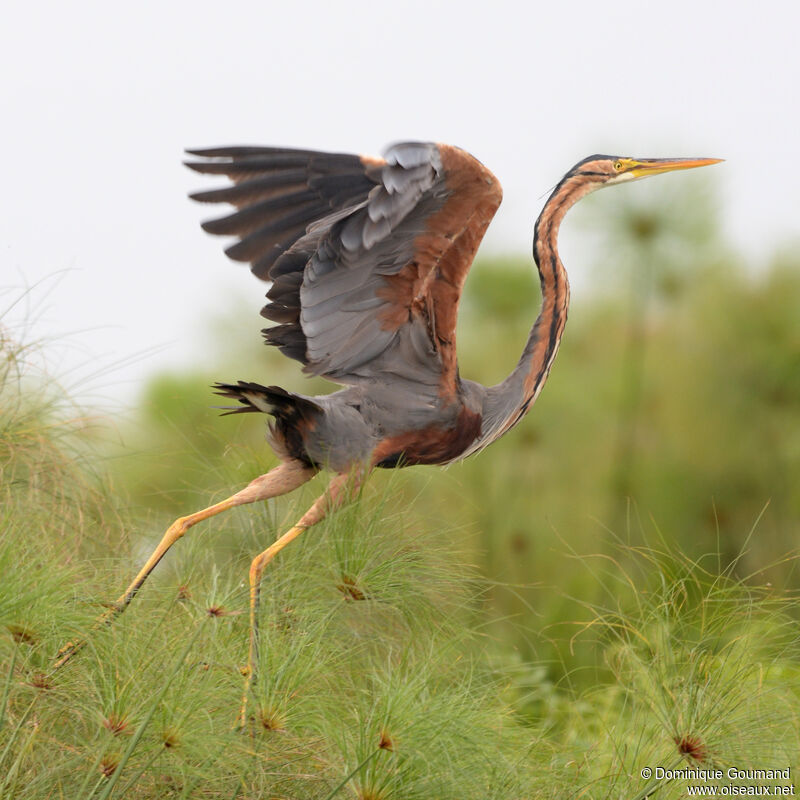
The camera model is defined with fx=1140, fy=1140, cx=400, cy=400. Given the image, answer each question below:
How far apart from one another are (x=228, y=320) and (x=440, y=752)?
5.49 metres

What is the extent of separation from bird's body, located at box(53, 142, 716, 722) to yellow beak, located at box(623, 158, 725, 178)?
18.4 inches

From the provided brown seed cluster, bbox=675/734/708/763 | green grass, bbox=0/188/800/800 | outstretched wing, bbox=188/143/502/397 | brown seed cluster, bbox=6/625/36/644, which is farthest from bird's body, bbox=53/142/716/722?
brown seed cluster, bbox=675/734/708/763

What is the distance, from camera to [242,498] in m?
3.13

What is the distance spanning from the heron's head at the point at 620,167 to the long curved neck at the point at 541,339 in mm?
169

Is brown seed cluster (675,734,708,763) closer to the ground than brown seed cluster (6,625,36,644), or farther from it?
closer to the ground

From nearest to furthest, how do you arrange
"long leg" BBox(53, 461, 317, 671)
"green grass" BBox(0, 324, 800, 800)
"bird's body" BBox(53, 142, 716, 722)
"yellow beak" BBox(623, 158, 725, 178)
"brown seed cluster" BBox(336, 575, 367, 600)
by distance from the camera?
"green grass" BBox(0, 324, 800, 800) < "brown seed cluster" BBox(336, 575, 367, 600) < "long leg" BBox(53, 461, 317, 671) < "bird's body" BBox(53, 142, 716, 722) < "yellow beak" BBox(623, 158, 725, 178)

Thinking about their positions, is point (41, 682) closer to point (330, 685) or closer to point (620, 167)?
point (330, 685)

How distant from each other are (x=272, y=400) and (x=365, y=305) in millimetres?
399

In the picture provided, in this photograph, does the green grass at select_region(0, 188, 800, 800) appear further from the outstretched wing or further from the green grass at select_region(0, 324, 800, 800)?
the outstretched wing

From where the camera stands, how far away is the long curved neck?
139 inches

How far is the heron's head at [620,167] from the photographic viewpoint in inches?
147

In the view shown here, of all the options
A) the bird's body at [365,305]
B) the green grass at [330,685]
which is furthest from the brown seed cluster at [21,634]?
the bird's body at [365,305]

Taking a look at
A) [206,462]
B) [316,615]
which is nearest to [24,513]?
[206,462]

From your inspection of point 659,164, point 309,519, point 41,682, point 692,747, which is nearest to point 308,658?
point 309,519
